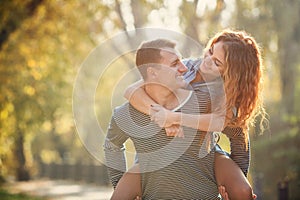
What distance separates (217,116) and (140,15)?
12634 mm

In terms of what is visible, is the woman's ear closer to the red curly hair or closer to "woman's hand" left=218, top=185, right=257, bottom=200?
the red curly hair

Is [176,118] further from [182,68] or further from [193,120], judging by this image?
[182,68]

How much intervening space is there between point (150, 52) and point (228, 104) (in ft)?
1.73

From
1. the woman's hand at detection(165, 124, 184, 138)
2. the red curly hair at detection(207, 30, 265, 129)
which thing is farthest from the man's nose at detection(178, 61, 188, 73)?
the woman's hand at detection(165, 124, 184, 138)

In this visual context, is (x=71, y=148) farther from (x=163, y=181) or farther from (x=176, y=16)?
(x=163, y=181)

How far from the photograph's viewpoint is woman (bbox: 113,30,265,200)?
386 centimetres

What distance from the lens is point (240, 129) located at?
406 centimetres

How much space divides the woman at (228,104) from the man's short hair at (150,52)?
0.59 feet

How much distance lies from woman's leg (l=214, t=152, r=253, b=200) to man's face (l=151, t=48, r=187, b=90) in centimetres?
46

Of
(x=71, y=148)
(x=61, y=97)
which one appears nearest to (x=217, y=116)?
(x=61, y=97)

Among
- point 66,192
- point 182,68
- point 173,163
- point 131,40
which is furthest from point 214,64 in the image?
point 66,192

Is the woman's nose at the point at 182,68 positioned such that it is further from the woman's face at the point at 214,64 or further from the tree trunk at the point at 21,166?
the tree trunk at the point at 21,166

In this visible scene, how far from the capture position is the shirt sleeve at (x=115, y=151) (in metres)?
4.16

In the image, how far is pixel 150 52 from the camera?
399cm
